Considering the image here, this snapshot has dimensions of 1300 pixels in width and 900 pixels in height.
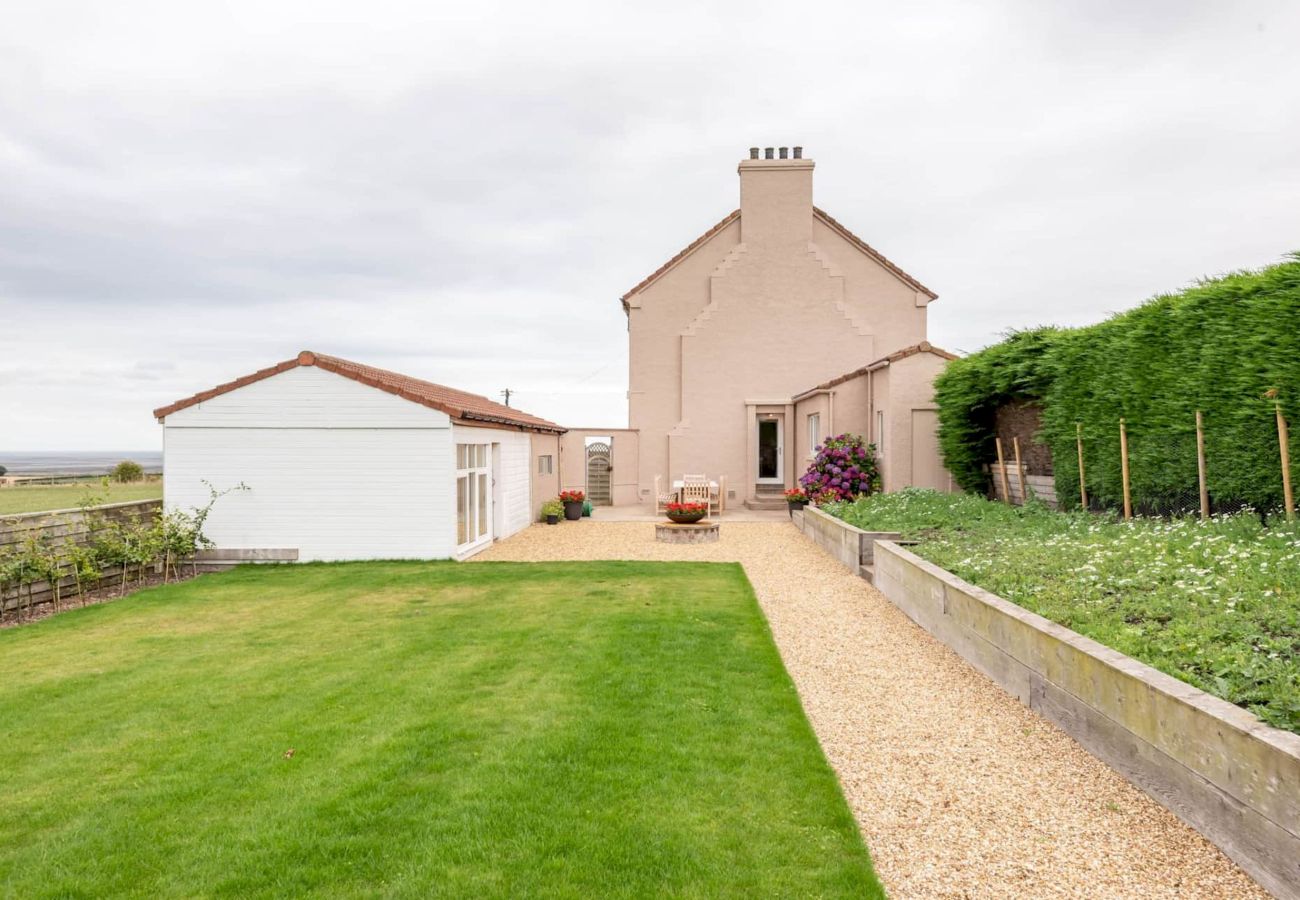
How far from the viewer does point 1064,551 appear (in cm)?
714

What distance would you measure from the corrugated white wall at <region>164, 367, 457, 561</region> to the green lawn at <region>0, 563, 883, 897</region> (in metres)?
4.56

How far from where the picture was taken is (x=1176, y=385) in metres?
8.28

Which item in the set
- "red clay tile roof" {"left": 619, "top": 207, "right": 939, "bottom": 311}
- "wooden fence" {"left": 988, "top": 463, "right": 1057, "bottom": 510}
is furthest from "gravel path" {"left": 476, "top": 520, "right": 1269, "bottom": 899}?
"red clay tile roof" {"left": 619, "top": 207, "right": 939, "bottom": 311}

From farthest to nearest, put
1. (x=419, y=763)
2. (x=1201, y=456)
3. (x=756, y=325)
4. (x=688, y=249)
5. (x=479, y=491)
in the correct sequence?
1. (x=688, y=249)
2. (x=756, y=325)
3. (x=479, y=491)
4. (x=1201, y=456)
5. (x=419, y=763)

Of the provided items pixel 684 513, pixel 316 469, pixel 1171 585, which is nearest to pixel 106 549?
pixel 316 469

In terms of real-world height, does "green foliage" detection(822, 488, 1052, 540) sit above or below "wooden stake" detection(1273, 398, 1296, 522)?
below

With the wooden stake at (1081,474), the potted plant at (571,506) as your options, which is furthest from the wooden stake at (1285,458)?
the potted plant at (571,506)

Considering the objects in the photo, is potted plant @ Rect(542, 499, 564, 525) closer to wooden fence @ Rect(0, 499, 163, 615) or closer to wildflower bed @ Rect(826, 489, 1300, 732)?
wooden fence @ Rect(0, 499, 163, 615)

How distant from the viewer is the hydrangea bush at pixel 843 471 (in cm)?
1570

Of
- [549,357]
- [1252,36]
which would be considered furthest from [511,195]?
[549,357]

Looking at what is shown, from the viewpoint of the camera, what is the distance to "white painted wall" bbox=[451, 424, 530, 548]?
1499cm

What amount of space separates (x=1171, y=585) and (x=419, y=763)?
5564 mm

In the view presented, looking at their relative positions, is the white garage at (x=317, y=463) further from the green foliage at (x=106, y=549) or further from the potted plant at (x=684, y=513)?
the potted plant at (x=684, y=513)

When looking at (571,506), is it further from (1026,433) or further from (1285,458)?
(1285,458)
